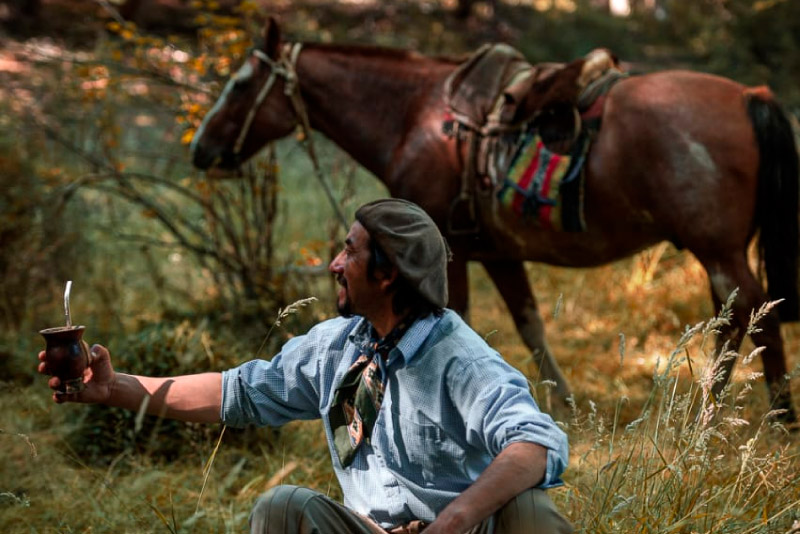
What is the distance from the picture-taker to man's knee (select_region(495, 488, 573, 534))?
6.73 feet

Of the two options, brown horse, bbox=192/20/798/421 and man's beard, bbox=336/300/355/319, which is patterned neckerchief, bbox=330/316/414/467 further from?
brown horse, bbox=192/20/798/421

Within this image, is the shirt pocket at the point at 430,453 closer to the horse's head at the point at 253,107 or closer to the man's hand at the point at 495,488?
the man's hand at the point at 495,488

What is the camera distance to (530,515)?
6.73 feet

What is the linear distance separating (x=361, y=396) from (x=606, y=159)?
2379mm

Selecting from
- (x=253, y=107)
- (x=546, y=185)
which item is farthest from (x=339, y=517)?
(x=253, y=107)

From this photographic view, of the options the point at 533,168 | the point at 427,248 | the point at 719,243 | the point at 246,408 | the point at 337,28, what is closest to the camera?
the point at 427,248

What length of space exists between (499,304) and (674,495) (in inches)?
181

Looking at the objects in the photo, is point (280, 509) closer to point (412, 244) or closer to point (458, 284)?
point (412, 244)

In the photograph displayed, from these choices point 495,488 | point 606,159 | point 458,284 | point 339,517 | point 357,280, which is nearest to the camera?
point 495,488

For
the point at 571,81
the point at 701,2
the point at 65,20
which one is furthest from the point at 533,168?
the point at 701,2

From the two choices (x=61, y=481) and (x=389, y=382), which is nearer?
(x=389, y=382)

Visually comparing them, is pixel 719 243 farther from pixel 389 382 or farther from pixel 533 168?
pixel 389 382

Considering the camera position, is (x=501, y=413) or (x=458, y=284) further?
(x=458, y=284)

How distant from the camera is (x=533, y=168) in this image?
A: 14.6 feet
